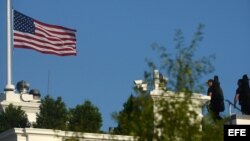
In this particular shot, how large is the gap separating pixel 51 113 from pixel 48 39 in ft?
20.6

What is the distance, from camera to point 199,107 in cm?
3462

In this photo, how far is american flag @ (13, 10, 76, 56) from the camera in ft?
212

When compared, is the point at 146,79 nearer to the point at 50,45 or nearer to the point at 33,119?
the point at 50,45

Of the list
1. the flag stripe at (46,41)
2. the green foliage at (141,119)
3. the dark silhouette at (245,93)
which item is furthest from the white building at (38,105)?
the flag stripe at (46,41)

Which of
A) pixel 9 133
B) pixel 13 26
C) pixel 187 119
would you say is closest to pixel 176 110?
pixel 187 119

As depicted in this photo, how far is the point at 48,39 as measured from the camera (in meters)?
65.6

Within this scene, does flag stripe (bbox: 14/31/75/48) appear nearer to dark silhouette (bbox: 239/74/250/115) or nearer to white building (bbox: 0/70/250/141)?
white building (bbox: 0/70/250/141)

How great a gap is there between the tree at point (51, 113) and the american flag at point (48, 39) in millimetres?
4557

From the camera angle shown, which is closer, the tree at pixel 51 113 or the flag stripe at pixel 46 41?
the flag stripe at pixel 46 41

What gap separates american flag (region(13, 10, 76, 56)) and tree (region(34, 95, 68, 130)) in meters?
4.56

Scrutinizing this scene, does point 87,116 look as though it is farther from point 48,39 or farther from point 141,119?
point 141,119

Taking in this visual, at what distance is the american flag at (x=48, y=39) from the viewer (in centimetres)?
6475

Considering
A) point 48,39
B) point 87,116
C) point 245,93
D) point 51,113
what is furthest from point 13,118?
point 245,93

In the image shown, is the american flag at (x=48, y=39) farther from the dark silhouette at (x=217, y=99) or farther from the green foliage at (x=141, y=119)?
the green foliage at (x=141, y=119)
